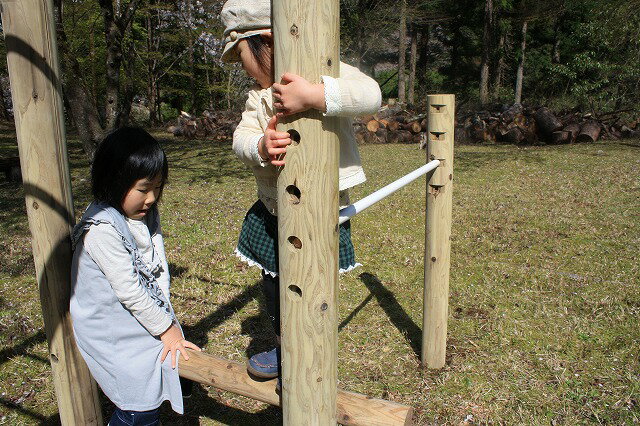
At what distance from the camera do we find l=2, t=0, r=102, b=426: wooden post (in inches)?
64.2

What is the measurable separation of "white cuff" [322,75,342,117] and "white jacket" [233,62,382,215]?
1.2 inches

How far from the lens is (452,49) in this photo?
30.2 meters

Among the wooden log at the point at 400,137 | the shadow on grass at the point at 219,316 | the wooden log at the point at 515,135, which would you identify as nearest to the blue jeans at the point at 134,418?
the shadow on grass at the point at 219,316

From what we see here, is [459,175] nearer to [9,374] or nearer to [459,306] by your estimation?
[459,306]

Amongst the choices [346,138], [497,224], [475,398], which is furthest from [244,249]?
[497,224]

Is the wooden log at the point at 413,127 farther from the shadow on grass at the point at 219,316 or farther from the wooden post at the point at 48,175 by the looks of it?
the wooden post at the point at 48,175

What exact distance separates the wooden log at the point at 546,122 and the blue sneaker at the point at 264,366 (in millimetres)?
12477

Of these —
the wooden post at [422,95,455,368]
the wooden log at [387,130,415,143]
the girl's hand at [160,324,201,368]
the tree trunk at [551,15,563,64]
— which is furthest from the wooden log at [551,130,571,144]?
the tree trunk at [551,15,563,64]

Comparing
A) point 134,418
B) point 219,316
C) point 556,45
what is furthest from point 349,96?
point 556,45

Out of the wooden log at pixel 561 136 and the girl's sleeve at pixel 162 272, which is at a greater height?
the girl's sleeve at pixel 162 272

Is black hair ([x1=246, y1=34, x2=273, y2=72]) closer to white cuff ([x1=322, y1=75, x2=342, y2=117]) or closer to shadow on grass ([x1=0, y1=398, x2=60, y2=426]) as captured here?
white cuff ([x1=322, y1=75, x2=342, y2=117])

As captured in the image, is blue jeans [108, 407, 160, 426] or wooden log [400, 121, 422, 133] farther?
wooden log [400, 121, 422, 133]

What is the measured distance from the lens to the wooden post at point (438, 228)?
2.68 m

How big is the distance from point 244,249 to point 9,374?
1781 mm
